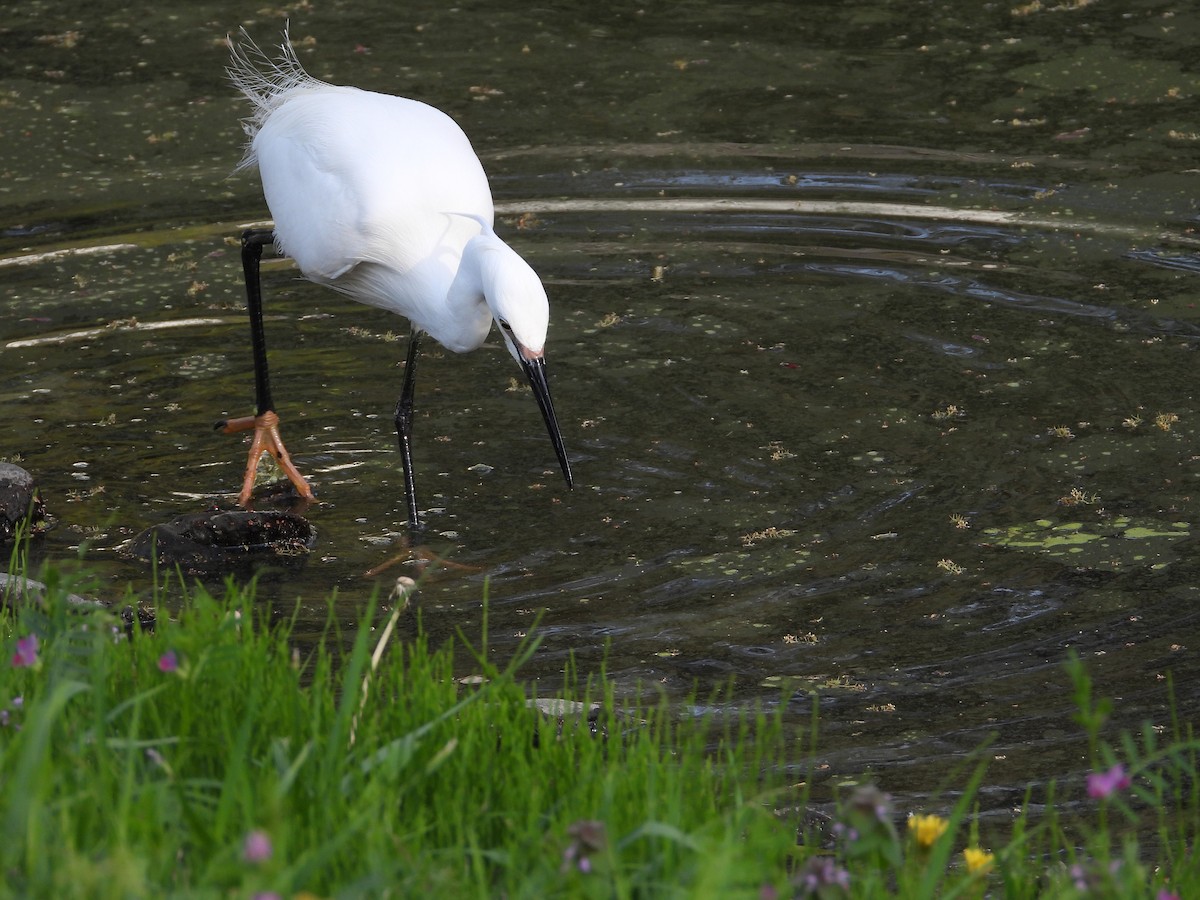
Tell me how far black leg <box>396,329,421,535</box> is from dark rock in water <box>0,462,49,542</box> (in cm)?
113

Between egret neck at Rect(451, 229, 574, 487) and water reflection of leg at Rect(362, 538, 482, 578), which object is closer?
egret neck at Rect(451, 229, 574, 487)

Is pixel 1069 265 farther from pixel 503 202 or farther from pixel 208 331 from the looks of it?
pixel 208 331

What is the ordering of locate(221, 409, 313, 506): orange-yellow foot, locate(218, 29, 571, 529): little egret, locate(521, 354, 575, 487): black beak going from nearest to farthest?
locate(521, 354, 575, 487): black beak
locate(218, 29, 571, 529): little egret
locate(221, 409, 313, 506): orange-yellow foot

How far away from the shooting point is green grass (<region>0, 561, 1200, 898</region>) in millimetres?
2074

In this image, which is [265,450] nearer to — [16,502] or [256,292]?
[256,292]

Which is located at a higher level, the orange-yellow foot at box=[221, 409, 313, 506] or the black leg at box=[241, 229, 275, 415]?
the black leg at box=[241, 229, 275, 415]

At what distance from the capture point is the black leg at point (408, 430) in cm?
→ 518

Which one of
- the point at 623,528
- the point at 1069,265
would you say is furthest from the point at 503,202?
the point at 623,528

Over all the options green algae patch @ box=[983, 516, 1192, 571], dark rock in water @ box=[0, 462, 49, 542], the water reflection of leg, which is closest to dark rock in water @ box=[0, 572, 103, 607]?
dark rock in water @ box=[0, 462, 49, 542]

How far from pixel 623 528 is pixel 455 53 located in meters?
5.43

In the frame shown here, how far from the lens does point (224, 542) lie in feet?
16.3

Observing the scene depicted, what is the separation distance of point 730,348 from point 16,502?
2.74 metres

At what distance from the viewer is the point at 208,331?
22.6ft

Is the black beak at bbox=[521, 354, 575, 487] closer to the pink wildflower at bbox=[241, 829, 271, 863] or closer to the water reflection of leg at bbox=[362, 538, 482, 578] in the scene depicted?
the water reflection of leg at bbox=[362, 538, 482, 578]
